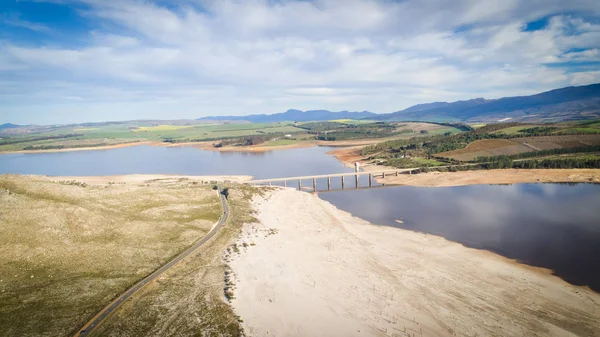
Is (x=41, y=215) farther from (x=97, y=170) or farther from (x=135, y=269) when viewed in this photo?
(x=97, y=170)

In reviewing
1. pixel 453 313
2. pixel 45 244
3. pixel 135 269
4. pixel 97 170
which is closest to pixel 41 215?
pixel 45 244

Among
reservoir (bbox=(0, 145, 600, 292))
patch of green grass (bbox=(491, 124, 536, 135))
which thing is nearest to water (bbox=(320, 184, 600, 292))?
reservoir (bbox=(0, 145, 600, 292))

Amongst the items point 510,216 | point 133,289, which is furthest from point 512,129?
point 133,289

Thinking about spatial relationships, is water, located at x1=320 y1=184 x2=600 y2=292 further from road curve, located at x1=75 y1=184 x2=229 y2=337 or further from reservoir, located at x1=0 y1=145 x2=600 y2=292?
road curve, located at x1=75 y1=184 x2=229 y2=337

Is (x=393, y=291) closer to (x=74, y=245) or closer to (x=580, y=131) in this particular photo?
(x=74, y=245)

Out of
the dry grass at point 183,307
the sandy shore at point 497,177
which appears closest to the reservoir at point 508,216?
the sandy shore at point 497,177
